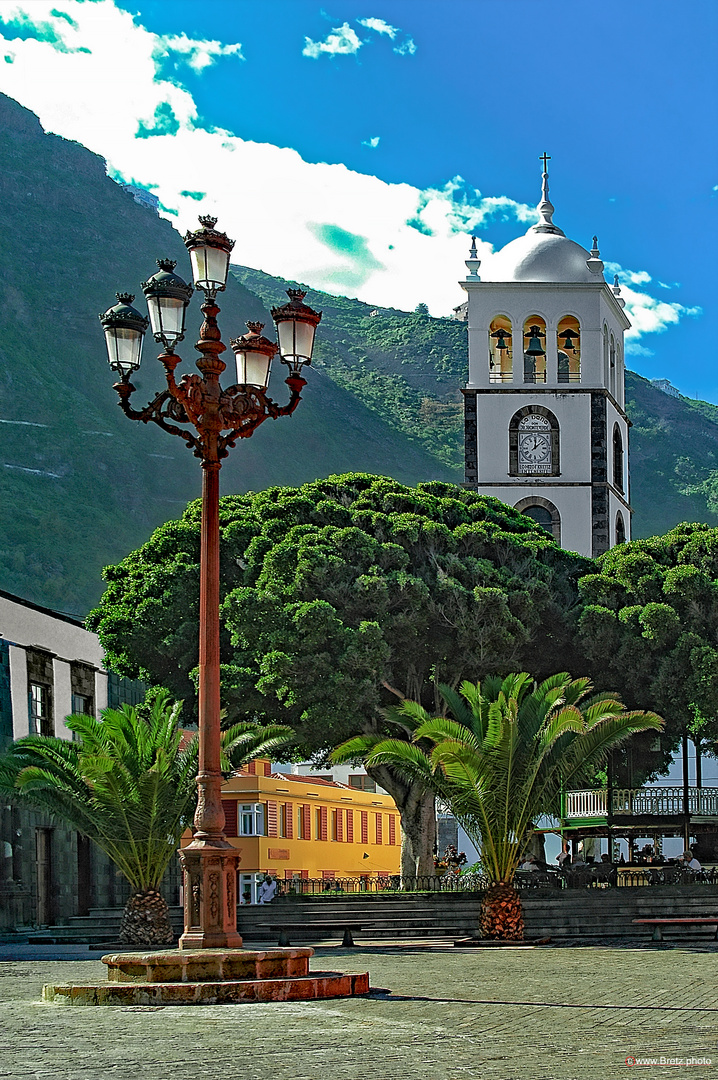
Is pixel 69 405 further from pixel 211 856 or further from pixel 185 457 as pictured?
pixel 211 856

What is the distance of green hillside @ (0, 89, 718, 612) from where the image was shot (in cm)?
10800

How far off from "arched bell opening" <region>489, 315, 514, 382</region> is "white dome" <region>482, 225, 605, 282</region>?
4.81 ft

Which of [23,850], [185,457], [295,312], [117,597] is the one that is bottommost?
[23,850]

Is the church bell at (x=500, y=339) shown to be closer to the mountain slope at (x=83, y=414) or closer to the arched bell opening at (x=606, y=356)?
the arched bell opening at (x=606, y=356)

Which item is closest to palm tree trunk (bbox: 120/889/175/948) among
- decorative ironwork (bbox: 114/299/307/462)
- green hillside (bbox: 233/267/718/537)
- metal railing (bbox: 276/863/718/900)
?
metal railing (bbox: 276/863/718/900)

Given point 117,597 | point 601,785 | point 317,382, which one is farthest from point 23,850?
point 317,382

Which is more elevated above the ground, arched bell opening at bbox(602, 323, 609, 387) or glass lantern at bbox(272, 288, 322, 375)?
arched bell opening at bbox(602, 323, 609, 387)

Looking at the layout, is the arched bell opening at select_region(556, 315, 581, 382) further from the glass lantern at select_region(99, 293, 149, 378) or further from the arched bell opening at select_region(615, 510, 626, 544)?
the glass lantern at select_region(99, 293, 149, 378)

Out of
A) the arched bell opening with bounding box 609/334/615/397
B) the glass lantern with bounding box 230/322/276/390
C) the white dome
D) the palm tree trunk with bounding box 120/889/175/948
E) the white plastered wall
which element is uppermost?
the white dome

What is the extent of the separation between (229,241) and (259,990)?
19.4ft

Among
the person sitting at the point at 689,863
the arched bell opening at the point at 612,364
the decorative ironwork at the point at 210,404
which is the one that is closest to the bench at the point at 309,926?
the person sitting at the point at 689,863

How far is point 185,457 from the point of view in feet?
424

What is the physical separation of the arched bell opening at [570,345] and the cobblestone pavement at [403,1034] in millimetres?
38019

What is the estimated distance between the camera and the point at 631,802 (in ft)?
98.9
